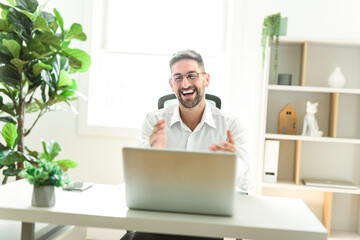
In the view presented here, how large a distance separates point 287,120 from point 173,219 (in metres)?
2.15

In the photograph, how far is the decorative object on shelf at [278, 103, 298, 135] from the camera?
3.36 meters

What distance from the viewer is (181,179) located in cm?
141

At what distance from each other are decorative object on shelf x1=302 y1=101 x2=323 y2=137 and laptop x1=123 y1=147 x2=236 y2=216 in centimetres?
198

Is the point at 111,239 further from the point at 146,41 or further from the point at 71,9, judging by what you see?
the point at 71,9

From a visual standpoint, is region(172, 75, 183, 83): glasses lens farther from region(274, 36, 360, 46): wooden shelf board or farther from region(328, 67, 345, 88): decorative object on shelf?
region(328, 67, 345, 88): decorative object on shelf

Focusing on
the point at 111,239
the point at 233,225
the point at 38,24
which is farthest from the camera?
the point at 111,239

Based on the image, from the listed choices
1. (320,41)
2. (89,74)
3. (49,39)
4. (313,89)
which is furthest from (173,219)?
(89,74)

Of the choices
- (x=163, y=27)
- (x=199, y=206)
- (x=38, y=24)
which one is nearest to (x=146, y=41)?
(x=163, y=27)

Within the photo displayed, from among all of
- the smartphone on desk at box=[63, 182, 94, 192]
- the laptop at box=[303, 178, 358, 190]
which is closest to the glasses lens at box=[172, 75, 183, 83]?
the smartphone on desk at box=[63, 182, 94, 192]

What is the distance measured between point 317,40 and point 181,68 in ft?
4.09

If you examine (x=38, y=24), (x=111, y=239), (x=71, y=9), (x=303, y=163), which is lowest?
(x=111, y=239)

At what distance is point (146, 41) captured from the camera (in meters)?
3.80

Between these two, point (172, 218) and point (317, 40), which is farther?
point (317, 40)

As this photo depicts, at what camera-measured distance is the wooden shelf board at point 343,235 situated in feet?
10.6
